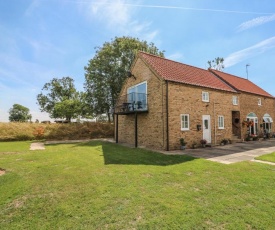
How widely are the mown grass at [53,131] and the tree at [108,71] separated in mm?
5453

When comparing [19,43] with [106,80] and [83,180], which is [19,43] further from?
[106,80]

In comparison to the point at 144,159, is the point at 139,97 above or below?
above

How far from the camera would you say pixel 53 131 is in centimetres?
2583

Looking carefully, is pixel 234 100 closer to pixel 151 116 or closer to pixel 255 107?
pixel 255 107

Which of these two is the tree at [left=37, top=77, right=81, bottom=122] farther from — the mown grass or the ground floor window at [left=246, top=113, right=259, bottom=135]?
the ground floor window at [left=246, top=113, right=259, bottom=135]

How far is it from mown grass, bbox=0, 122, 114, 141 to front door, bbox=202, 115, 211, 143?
56.6 feet

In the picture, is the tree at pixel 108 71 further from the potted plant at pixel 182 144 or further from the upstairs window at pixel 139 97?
the potted plant at pixel 182 144

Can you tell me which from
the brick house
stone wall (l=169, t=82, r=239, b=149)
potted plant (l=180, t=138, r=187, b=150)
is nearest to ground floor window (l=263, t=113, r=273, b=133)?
the brick house

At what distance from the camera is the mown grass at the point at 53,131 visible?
24.1 meters

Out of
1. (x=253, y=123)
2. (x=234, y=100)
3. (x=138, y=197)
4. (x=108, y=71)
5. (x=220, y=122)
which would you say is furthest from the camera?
(x=108, y=71)

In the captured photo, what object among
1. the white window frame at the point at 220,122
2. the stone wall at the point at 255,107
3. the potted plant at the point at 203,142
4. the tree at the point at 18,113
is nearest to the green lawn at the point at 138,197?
the potted plant at the point at 203,142

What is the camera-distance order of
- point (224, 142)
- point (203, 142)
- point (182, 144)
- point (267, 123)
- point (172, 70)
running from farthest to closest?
point (267, 123) < point (224, 142) < point (172, 70) < point (203, 142) < point (182, 144)

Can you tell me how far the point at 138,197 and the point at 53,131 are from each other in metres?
24.0

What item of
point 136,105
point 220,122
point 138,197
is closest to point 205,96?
point 220,122
